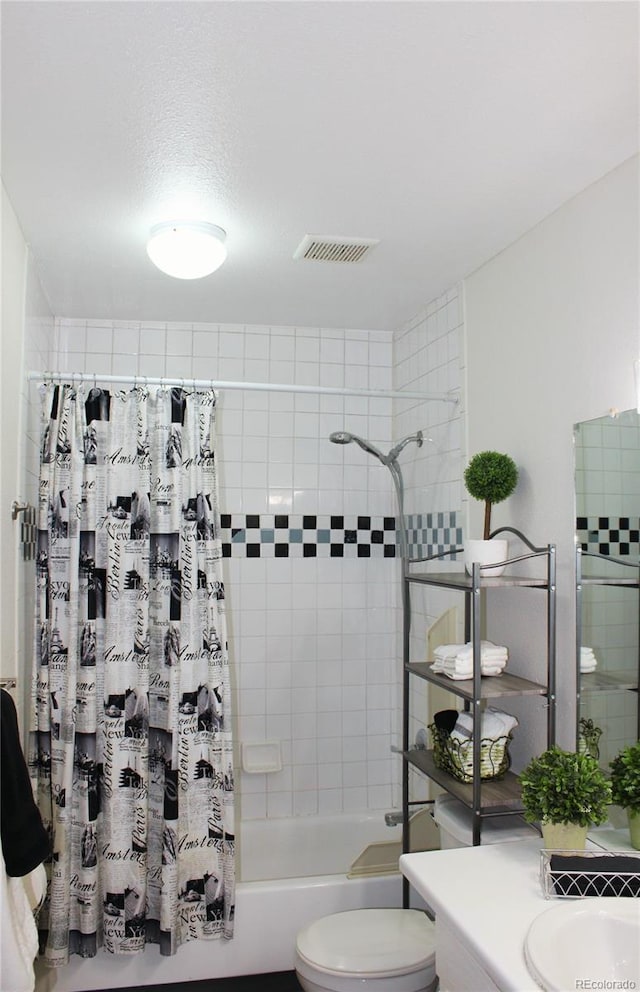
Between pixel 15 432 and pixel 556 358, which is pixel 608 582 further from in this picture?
pixel 15 432

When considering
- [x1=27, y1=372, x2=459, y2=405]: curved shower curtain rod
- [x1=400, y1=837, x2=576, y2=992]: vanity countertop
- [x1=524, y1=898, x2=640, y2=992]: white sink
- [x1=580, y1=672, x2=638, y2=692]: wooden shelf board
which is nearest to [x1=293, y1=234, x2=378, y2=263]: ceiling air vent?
[x1=27, y1=372, x2=459, y2=405]: curved shower curtain rod

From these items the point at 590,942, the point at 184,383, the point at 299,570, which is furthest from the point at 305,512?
the point at 590,942

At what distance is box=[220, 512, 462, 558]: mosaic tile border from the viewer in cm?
346

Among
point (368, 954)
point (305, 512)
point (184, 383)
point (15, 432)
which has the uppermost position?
point (184, 383)

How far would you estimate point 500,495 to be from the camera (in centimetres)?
236

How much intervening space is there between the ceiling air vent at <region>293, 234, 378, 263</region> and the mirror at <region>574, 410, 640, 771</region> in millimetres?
927

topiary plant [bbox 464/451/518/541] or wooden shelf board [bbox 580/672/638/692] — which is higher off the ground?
topiary plant [bbox 464/451/518/541]

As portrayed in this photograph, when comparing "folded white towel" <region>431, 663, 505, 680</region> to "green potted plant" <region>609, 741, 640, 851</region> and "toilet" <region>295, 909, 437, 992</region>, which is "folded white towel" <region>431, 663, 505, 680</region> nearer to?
"green potted plant" <region>609, 741, 640, 851</region>

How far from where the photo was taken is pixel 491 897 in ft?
5.48

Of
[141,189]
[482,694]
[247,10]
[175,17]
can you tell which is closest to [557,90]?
[247,10]

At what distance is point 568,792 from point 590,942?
33 centimetres

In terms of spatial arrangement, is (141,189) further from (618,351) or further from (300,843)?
(300,843)

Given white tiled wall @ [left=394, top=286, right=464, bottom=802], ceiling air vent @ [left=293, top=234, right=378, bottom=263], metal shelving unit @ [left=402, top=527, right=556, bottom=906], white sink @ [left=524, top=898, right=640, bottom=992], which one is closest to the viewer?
white sink @ [left=524, top=898, right=640, bottom=992]

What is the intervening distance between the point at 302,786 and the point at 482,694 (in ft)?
5.32
